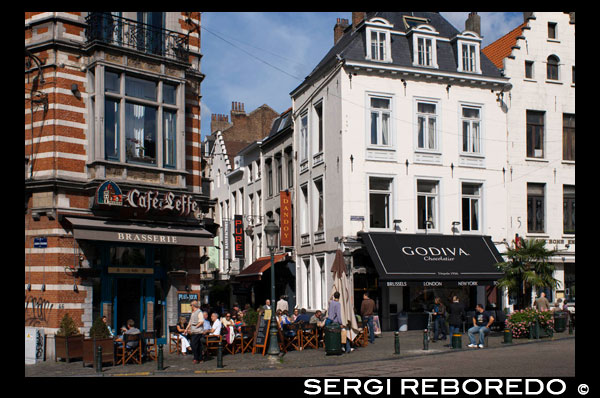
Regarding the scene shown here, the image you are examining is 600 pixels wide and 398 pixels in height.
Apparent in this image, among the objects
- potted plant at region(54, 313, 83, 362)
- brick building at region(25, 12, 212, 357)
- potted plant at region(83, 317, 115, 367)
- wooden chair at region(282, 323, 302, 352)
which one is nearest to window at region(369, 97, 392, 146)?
brick building at region(25, 12, 212, 357)

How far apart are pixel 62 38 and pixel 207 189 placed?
7.86 meters

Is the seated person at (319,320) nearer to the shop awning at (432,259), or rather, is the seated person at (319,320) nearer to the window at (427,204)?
the shop awning at (432,259)

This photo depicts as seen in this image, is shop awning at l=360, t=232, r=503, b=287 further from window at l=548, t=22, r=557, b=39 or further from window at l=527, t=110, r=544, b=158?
window at l=548, t=22, r=557, b=39

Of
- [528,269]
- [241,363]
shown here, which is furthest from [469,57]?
[241,363]

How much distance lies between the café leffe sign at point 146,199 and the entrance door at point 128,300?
8.09 ft

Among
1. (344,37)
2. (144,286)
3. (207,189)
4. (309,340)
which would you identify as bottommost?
(309,340)

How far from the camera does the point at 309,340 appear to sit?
858 inches

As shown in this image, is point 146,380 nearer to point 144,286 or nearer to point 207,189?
point 144,286

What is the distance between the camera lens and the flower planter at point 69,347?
19.3 metres

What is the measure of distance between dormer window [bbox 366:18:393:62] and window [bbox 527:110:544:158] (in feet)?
23.2

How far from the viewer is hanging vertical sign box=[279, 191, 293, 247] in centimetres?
3394

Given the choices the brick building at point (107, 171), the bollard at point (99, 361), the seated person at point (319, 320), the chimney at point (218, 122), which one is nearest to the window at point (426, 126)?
the seated person at point (319, 320)
